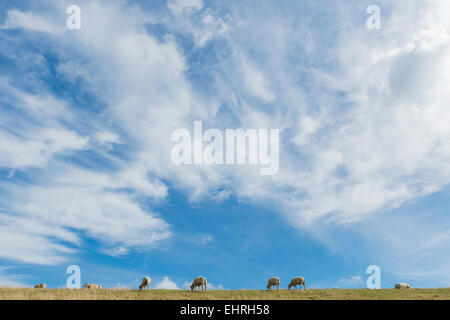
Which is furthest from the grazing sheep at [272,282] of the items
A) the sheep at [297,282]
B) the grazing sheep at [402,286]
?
the grazing sheep at [402,286]

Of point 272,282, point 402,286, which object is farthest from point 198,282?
point 402,286

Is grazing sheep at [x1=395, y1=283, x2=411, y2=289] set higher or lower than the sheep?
lower

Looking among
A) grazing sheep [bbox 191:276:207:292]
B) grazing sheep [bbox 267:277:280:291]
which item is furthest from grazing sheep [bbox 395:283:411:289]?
grazing sheep [bbox 191:276:207:292]

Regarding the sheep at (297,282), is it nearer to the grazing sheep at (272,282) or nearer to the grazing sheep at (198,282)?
the grazing sheep at (272,282)

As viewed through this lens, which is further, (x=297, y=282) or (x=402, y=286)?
(x=402, y=286)

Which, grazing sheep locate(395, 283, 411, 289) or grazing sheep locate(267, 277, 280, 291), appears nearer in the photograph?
grazing sheep locate(267, 277, 280, 291)

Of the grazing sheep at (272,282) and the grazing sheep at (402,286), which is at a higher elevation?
the grazing sheep at (272,282)

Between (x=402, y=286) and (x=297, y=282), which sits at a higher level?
(x=297, y=282)

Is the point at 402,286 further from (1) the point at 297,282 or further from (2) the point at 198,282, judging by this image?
(2) the point at 198,282

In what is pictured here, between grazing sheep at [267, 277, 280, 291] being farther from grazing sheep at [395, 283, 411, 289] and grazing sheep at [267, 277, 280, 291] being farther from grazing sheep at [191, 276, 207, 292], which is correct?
grazing sheep at [395, 283, 411, 289]

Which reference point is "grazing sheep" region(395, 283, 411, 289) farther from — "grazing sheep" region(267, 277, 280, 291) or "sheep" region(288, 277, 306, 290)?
"grazing sheep" region(267, 277, 280, 291)
